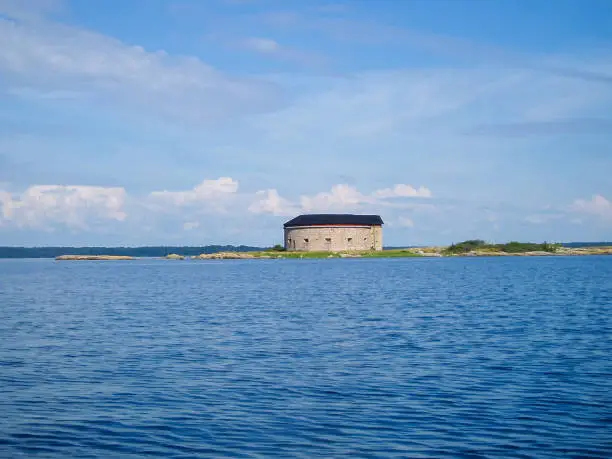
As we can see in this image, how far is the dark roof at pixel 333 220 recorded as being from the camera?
422ft

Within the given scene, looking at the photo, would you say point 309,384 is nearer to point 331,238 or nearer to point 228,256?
point 331,238

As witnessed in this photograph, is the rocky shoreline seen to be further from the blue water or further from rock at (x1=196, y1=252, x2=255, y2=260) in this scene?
the blue water

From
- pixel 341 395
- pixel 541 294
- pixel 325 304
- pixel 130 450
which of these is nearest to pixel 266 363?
pixel 341 395

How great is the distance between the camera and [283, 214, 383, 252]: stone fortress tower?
128125mm

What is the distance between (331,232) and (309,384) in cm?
11267

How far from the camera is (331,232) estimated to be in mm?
128000

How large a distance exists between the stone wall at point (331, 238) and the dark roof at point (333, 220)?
3.00 ft

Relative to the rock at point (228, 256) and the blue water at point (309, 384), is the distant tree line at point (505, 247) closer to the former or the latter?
the rock at point (228, 256)

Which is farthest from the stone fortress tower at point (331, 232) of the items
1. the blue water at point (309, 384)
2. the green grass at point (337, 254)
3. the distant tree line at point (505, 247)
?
the blue water at point (309, 384)

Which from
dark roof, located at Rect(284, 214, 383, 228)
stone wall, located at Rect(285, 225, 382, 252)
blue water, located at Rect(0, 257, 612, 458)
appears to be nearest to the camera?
blue water, located at Rect(0, 257, 612, 458)

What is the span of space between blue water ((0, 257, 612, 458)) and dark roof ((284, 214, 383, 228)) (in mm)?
97931

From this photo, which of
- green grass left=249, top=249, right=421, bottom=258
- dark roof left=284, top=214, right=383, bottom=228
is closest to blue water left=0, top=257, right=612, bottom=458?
green grass left=249, top=249, right=421, bottom=258

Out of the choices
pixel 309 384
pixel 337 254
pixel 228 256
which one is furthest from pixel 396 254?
pixel 309 384

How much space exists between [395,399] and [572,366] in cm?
555
